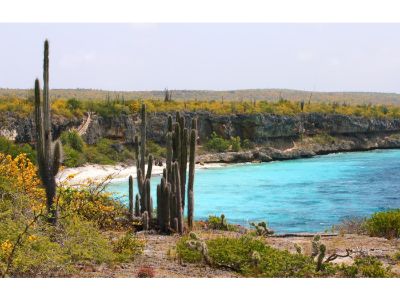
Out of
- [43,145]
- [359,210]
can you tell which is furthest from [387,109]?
[43,145]

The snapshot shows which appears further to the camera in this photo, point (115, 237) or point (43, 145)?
point (115, 237)

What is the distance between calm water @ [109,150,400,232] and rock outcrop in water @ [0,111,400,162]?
5288 mm

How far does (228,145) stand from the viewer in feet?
215

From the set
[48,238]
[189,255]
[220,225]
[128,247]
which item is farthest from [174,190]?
[48,238]

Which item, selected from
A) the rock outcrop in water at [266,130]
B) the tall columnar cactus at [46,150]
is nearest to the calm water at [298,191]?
the rock outcrop in water at [266,130]

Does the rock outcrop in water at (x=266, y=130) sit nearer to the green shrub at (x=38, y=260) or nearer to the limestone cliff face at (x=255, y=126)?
the limestone cliff face at (x=255, y=126)

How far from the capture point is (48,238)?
1141 cm

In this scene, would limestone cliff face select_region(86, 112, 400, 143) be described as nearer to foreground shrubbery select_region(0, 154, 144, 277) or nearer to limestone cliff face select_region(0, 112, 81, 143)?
limestone cliff face select_region(0, 112, 81, 143)

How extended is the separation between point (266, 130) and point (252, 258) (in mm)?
59875

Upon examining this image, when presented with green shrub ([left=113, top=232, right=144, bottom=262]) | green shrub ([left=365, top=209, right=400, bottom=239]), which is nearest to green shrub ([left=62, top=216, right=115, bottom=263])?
green shrub ([left=113, top=232, right=144, bottom=262])

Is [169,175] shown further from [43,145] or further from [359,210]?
[359,210]

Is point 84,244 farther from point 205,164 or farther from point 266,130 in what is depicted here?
point 266,130

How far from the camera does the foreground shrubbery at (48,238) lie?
10461 millimetres

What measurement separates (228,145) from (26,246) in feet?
181
